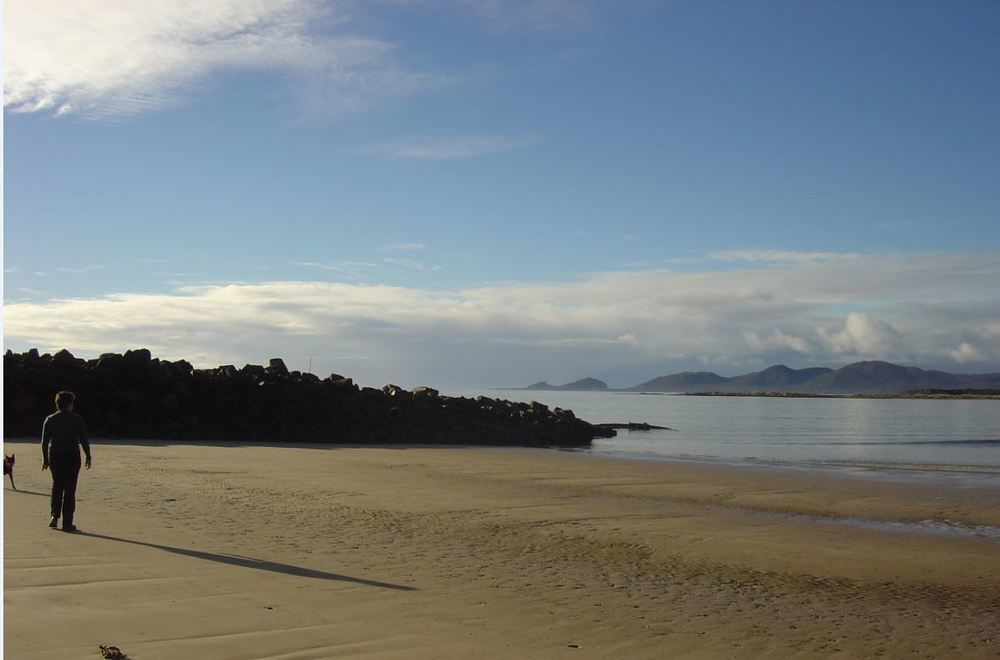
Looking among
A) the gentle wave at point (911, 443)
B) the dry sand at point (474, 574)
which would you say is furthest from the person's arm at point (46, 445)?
the gentle wave at point (911, 443)

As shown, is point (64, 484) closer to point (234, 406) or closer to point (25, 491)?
point (25, 491)

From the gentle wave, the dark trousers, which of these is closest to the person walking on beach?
the dark trousers

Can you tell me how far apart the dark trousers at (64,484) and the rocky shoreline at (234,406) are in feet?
65.0

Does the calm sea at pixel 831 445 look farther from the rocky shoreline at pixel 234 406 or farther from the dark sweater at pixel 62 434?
the dark sweater at pixel 62 434

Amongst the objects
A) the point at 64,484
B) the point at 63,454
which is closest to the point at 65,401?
the point at 63,454

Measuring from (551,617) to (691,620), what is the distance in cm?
129

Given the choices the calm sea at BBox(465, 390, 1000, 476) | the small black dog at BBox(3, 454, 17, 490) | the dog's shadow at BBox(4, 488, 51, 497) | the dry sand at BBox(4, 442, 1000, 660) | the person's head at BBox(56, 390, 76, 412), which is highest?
the person's head at BBox(56, 390, 76, 412)

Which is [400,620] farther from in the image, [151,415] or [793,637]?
[151,415]

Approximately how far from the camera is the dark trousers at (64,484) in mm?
10680

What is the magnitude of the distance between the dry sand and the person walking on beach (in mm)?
402

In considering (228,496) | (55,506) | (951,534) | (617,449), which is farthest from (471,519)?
(617,449)

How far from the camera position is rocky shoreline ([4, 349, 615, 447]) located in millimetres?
31016

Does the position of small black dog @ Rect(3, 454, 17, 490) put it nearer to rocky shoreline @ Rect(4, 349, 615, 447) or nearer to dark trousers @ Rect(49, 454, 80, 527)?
dark trousers @ Rect(49, 454, 80, 527)

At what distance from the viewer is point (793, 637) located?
7.50 metres
